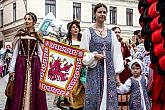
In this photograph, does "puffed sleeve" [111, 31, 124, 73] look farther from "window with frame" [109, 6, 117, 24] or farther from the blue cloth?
"window with frame" [109, 6, 117, 24]

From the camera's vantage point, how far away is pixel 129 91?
6.49 metres

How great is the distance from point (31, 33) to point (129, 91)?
1.65 metres

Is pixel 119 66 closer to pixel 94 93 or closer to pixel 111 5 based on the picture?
pixel 94 93

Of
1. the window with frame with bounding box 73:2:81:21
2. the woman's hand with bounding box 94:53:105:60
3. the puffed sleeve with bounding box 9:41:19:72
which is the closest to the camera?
the woman's hand with bounding box 94:53:105:60

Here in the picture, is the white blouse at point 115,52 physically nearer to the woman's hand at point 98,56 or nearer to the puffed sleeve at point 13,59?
the woman's hand at point 98,56

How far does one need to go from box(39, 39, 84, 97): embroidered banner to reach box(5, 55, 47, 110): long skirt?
652 millimetres

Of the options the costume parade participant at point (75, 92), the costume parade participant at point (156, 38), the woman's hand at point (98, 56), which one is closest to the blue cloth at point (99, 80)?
the woman's hand at point (98, 56)

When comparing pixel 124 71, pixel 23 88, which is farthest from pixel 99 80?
pixel 124 71

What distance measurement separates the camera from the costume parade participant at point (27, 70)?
6.59 m

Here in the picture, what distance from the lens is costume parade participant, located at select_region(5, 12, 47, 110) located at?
6590mm

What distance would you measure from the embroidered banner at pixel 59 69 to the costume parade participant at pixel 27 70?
0.61m

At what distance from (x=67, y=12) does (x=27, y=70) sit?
31.7 m

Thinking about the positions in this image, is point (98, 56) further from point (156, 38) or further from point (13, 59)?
point (156, 38)

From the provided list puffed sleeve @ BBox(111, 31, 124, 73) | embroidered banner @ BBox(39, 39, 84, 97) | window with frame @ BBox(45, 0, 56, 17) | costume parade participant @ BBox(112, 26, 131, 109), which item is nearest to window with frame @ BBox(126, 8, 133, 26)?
window with frame @ BBox(45, 0, 56, 17)
